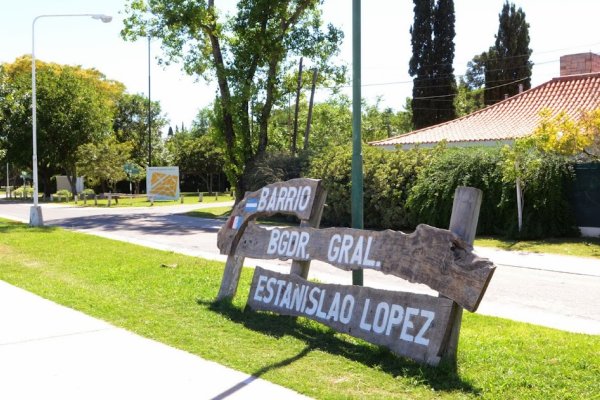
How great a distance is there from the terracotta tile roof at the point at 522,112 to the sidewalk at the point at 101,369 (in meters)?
18.8

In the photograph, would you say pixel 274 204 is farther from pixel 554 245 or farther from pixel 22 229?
pixel 22 229

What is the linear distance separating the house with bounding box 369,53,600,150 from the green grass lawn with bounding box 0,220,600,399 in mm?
14003

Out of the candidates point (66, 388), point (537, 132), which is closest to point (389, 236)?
point (66, 388)

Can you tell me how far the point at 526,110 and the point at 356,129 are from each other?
20.6m

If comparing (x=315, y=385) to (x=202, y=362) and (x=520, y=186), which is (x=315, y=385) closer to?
(x=202, y=362)

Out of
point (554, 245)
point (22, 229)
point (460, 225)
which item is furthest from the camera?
point (22, 229)

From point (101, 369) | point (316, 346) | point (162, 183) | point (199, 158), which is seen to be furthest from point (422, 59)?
point (101, 369)

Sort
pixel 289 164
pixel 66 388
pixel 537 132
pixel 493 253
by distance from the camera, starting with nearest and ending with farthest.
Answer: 1. pixel 66 388
2. pixel 493 253
3. pixel 537 132
4. pixel 289 164

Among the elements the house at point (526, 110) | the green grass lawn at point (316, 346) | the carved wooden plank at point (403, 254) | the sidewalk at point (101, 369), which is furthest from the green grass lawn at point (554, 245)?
the sidewalk at point (101, 369)

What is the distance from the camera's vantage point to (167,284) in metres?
9.41

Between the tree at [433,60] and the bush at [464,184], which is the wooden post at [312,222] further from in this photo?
the tree at [433,60]

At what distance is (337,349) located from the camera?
5.89 meters

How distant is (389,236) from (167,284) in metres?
4.68

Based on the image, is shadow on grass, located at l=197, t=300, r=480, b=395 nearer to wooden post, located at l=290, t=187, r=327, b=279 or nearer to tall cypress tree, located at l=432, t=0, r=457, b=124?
wooden post, located at l=290, t=187, r=327, b=279
